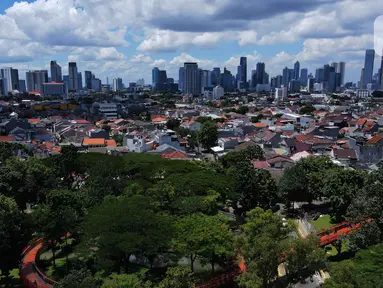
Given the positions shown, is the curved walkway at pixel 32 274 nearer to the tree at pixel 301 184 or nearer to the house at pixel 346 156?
the tree at pixel 301 184

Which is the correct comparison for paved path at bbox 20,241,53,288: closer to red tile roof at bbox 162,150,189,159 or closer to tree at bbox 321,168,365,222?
tree at bbox 321,168,365,222

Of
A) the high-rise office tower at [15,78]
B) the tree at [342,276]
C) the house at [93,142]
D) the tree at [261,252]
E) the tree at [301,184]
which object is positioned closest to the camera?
the tree at [342,276]

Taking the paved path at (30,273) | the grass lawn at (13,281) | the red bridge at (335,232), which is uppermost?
the red bridge at (335,232)

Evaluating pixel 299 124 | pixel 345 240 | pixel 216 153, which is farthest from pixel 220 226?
pixel 299 124

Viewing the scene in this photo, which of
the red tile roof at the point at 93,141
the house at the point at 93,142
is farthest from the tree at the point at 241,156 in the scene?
the red tile roof at the point at 93,141

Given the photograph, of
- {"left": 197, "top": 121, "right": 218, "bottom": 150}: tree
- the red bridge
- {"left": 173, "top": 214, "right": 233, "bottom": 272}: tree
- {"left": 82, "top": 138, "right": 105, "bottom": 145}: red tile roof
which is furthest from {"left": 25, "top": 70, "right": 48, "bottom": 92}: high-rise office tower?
the red bridge

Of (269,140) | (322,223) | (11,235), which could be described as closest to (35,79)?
(269,140)
